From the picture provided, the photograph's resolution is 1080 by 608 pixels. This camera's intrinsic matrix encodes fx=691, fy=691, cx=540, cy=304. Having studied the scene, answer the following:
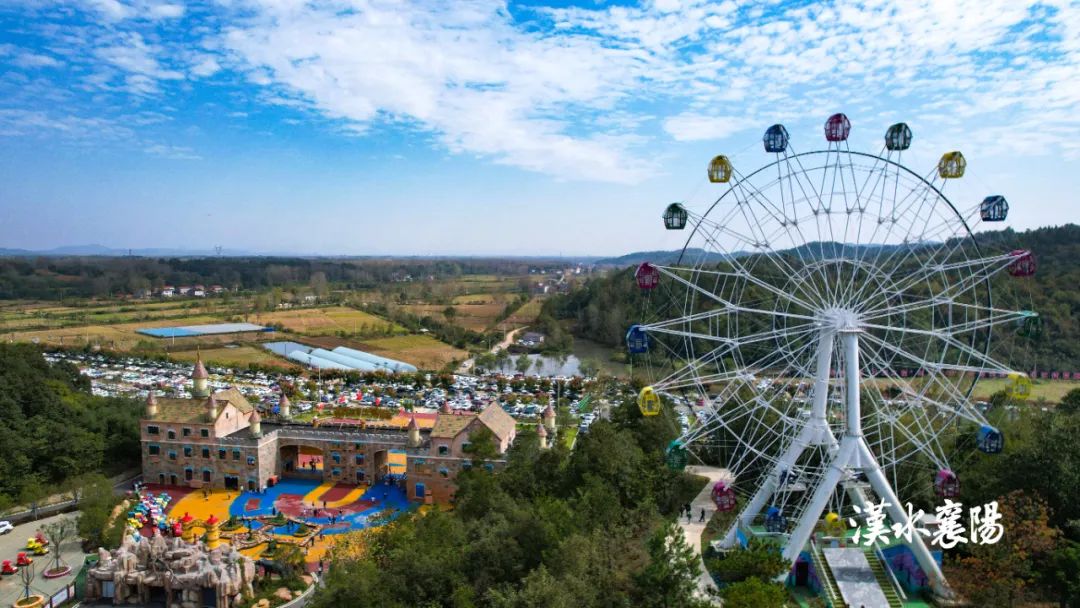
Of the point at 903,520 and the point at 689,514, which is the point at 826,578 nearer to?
the point at 903,520

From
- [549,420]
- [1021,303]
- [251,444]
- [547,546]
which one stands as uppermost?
[1021,303]

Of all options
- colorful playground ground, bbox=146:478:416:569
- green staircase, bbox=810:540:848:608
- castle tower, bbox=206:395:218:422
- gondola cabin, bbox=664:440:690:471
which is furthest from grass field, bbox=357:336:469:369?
green staircase, bbox=810:540:848:608

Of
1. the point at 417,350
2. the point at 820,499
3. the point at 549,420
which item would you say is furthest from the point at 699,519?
the point at 417,350

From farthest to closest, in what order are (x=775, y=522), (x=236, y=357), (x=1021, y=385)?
1. (x=236, y=357)
2. (x=775, y=522)
3. (x=1021, y=385)

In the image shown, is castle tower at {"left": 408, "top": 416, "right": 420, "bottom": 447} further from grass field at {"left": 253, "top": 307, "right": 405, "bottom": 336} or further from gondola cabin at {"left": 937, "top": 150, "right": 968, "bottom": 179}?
grass field at {"left": 253, "top": 307, "right": 405, "bottom": 336}

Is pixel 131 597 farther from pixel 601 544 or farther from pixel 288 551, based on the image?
pixel 601 544

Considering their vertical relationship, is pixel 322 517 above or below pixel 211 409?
below

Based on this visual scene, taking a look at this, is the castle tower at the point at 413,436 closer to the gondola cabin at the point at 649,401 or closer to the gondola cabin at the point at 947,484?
the gondola cabin at the point at 649,401
